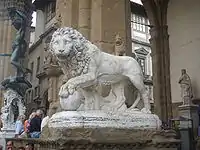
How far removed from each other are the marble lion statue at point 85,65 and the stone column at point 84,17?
4.35 feet

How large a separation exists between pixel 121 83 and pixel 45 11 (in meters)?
22.2

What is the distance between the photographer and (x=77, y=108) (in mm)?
2730

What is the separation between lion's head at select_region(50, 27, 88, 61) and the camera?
108 inches

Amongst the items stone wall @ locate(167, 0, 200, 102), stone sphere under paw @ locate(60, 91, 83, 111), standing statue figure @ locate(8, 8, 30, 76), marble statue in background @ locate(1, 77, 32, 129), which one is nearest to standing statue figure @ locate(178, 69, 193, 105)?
stone wall @ locate(167, 0, 200, 102)

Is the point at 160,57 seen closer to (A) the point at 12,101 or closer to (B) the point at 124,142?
(A) the point at 12,101

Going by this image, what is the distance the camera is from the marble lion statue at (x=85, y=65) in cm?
277

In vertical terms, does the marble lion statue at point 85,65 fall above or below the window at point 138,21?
below

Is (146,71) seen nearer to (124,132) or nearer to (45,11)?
(45,11)

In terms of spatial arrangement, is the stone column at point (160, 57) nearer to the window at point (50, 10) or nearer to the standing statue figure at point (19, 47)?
the standing statue figure at point (19, 47)

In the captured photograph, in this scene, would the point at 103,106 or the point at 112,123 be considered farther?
the point at 103,106

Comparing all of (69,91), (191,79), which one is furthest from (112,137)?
(191,79)

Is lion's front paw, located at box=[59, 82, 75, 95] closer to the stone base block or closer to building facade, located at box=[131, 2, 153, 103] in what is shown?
the stone base block

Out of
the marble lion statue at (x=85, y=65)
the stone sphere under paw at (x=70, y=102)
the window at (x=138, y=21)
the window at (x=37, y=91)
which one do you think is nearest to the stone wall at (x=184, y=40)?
the marble lion statue at (x=85, y=65)

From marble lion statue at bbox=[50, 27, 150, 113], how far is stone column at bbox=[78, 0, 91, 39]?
1.33 metres
